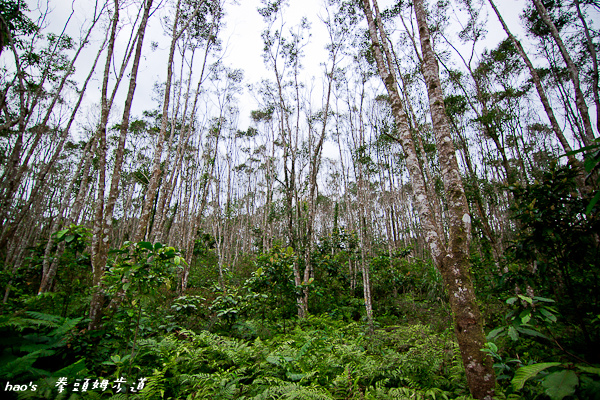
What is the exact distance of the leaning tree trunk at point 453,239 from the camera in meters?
2.06

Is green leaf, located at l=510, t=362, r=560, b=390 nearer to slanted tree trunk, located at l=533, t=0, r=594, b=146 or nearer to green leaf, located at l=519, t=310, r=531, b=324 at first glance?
green leaf, located at l=519, t=310, r=531, b=324

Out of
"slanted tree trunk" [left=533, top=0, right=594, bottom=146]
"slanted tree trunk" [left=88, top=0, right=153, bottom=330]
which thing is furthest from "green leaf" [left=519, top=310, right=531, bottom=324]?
"slanted tree trunk" [left=533, top=0, right=594, bottom=146]

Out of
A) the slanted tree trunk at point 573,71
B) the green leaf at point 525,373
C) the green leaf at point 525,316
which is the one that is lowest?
the green leaf at point 525,373

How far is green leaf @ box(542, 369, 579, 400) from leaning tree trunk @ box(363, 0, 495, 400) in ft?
4.27

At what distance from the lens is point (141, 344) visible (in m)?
3.04

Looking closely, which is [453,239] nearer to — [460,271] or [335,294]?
[460,271]

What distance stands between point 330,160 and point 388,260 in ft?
44.2

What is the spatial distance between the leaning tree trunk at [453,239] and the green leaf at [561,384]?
130 centimetres

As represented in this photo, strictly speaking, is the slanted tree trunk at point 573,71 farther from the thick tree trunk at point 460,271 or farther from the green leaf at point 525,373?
the green leaf at point 525,373

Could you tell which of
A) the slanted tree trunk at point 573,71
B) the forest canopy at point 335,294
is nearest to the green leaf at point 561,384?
the forest canopy at point 335,294

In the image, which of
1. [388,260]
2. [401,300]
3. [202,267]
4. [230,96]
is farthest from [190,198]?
[401,300]

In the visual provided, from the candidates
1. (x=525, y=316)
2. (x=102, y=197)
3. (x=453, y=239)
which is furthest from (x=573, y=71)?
(x=102, y=197)

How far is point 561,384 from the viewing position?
95 cm

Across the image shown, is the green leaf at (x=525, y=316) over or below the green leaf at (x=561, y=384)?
over
